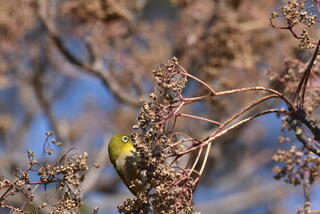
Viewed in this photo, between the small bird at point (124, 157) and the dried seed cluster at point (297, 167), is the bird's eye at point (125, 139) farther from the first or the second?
the dried seed cluster at point (297, 167)

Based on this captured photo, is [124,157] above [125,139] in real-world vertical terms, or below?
below

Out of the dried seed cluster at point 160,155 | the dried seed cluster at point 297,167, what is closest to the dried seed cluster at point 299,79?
the dried seed cluster at point 297,167

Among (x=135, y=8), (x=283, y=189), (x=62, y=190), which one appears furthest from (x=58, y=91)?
(x=62, y=190)

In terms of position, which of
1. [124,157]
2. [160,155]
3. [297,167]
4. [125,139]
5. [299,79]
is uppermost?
[299,79]

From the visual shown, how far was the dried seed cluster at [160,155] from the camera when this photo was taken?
1.72 meters

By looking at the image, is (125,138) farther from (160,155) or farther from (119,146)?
(160,155)

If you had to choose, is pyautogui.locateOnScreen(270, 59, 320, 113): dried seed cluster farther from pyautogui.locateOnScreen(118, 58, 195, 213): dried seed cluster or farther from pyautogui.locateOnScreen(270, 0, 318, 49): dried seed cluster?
pyautogui.locateOnScreen(118, 58, 195, 213): dried seed cluster

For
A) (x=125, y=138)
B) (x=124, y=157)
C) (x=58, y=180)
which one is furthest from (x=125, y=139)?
(x=58, y=180)

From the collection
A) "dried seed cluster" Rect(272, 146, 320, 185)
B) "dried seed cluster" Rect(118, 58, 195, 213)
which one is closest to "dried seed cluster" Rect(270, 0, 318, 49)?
"dried seed cluster" Rect(118, 58, 195, 213)

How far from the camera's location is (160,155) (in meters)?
1.76

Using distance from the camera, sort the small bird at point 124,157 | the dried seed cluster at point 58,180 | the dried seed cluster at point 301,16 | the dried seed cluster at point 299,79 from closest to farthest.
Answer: the dried seed cluster at point 301,16, the dried seed cluster at point 58,180, the small bird at point 124,157, the dried seed cluster at point 299,79

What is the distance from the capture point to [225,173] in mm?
10859

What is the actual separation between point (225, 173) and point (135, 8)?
227 inches

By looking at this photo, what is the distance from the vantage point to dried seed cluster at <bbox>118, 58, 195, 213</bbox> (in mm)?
1724
